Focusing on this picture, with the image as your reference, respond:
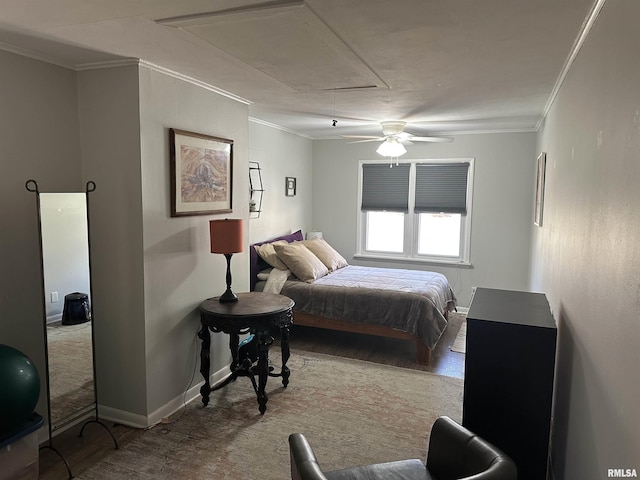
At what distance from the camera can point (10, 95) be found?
8.65 ft

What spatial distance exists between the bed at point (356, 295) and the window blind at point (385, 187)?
1.35 m

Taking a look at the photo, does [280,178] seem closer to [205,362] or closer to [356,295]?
[356,295]

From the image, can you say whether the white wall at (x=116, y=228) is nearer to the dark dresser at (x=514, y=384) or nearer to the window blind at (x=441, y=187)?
the dark dresser at (x=514, y=384)

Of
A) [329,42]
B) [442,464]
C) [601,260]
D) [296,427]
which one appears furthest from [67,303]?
[601,260]

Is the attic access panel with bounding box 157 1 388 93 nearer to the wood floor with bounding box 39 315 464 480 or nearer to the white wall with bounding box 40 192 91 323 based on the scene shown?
the white wall with bounding box 40 192 91 323

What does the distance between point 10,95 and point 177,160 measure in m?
1.00

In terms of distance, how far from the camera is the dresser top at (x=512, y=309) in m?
2.15

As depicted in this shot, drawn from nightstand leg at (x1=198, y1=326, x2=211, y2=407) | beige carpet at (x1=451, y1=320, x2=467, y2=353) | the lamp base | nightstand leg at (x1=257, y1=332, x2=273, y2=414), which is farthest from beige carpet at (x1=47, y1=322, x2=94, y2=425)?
beige carpet at (x1=451, y1=320, x2=467, y2=353)

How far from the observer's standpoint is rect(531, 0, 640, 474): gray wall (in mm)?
1269

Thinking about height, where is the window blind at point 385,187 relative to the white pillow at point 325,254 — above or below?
above

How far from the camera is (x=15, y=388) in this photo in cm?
219

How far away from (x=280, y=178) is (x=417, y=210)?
1967 millimetres

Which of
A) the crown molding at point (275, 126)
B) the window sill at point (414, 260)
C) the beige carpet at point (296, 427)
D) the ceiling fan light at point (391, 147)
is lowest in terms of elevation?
the beige carpet at point (296, 427)
